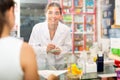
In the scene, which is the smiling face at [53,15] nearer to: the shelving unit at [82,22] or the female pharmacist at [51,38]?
the female pharmacist at [51,38]

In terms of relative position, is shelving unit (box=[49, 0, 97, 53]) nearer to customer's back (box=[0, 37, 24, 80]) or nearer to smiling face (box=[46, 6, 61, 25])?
smiling face (box=[46, 6, 61, 25])

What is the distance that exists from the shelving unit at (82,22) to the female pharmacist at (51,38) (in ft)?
0.58

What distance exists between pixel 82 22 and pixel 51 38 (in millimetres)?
495

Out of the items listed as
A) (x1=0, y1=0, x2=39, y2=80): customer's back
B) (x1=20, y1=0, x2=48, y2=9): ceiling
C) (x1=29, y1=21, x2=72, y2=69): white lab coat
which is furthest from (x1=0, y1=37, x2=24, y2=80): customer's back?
(x1=20, y1=0, x2=48, y2=9): ceiling

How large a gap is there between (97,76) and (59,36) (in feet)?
2.54

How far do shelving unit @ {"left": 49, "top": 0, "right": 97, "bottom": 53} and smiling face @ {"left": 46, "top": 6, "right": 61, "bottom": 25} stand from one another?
172mm

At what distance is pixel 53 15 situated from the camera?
8.38 feet

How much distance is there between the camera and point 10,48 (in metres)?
0.85

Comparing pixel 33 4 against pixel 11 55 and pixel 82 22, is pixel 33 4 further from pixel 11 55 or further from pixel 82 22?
pixel 11 55

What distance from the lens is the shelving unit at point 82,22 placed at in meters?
2.72

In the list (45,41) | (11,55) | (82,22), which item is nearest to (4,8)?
(11,55)

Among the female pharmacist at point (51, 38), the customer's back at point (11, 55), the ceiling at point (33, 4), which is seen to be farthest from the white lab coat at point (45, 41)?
the customer's back at point (11, 55)

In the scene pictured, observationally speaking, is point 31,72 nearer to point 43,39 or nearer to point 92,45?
point 43,39

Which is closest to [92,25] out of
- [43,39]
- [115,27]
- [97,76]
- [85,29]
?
[85,29]
